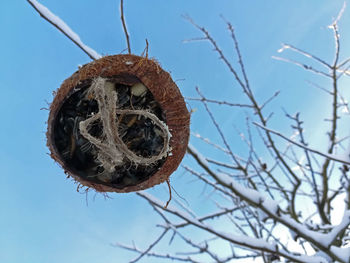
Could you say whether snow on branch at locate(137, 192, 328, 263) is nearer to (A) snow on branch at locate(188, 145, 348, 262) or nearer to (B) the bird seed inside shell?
(A) snow on branch at locate(188, 145, 348, 262)

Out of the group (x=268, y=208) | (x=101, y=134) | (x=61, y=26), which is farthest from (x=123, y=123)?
(x=268, y=208)

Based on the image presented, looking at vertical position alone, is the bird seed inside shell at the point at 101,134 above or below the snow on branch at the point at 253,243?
above

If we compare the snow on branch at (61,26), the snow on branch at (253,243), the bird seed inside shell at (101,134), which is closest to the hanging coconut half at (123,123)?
the bird seed inside shell at (101,134)

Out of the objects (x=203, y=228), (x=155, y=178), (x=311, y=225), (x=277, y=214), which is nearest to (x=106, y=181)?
(x=155, y=178)

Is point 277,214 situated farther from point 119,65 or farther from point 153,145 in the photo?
point 119,65

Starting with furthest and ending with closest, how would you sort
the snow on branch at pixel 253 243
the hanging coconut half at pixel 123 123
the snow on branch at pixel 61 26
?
the snow on branch at pixel 253 243 < the snow on branch at pixel 61 26 < the hanging coconut half at pixel 123 123

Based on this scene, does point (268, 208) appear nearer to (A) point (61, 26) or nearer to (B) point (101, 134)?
(B) point (101, 134)

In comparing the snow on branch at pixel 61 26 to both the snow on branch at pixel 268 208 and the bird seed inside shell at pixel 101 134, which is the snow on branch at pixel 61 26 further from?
the snow on branch at pixel 268 208
